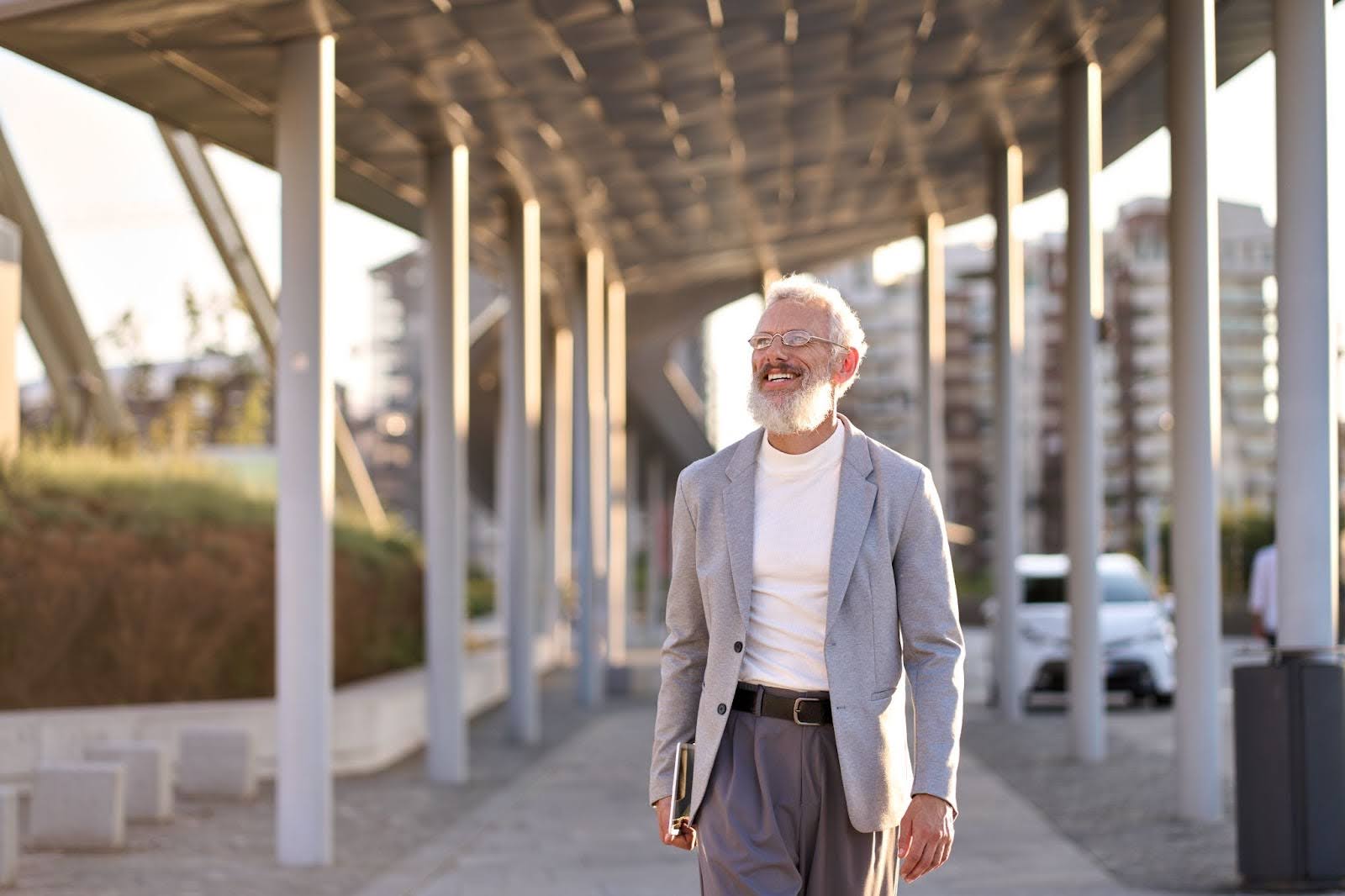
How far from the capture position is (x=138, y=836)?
10812 mm

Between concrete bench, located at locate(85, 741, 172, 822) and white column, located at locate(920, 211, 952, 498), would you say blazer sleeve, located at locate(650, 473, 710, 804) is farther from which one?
white column, located at locate(920, 211, 952, 498)

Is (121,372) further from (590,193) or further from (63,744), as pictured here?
(63,744)

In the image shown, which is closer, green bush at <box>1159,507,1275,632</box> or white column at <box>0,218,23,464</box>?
white column at <box>0,218,23,464</box>

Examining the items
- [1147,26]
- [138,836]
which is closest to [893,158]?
[1147,26]

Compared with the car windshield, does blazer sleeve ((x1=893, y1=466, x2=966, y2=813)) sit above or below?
above

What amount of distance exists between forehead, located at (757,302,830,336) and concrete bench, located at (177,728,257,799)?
901 cm

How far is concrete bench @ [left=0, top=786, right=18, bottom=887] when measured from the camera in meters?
8.66

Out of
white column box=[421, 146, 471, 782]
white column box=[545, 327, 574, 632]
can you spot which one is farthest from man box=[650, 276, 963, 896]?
white column box=[545, 327, 574, 632]

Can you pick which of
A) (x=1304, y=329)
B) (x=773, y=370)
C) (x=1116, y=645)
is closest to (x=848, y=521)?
(x=773, y=370)

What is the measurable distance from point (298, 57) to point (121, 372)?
60.3 ft

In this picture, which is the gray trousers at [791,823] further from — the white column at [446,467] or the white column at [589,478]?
the white column at [589,478]

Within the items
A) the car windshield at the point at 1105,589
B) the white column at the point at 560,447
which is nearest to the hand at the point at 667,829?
the car windshield at the point at 1105,589

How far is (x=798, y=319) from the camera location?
425 cm

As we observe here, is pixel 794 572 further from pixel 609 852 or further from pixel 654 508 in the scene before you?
pixel 654 508
